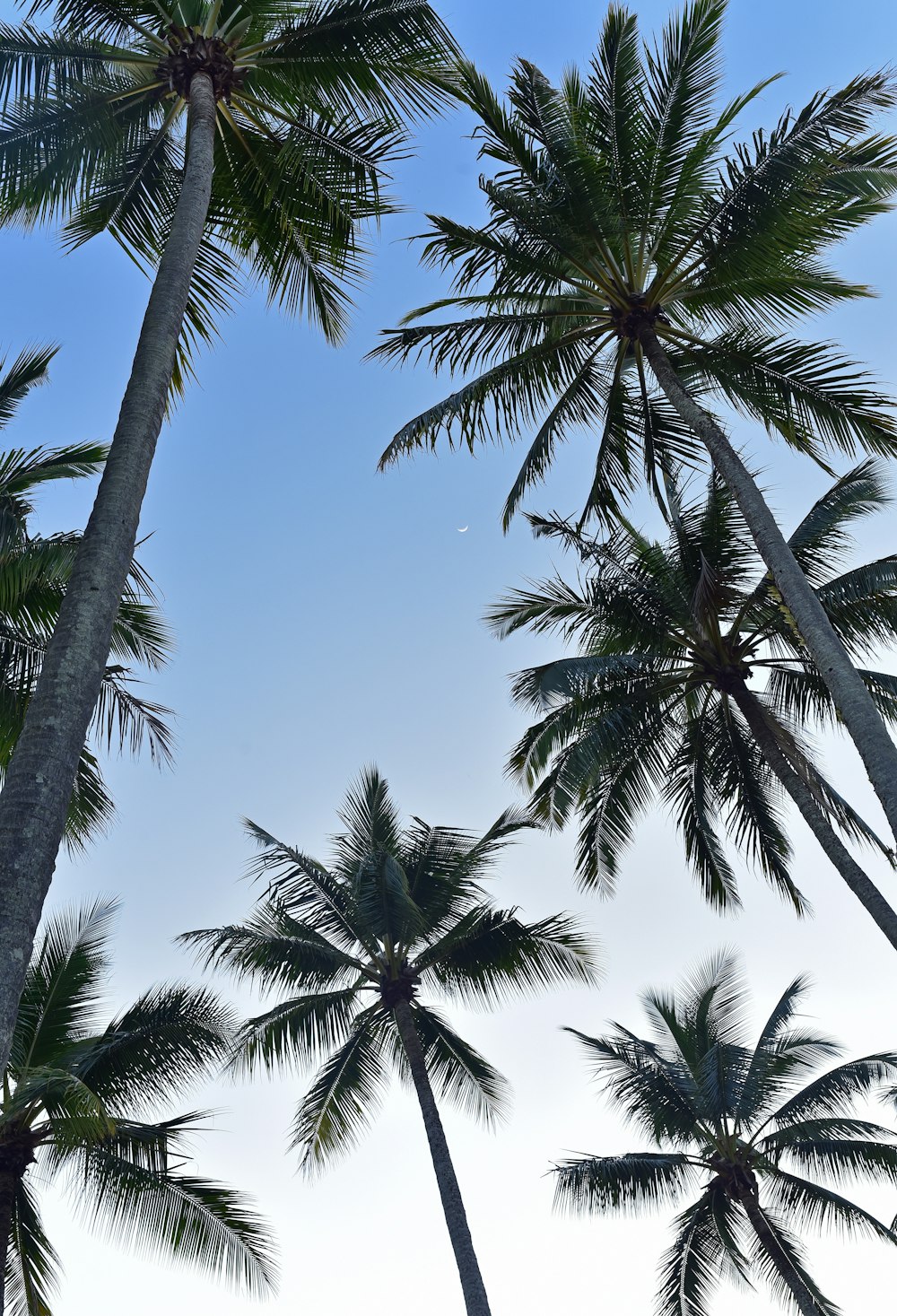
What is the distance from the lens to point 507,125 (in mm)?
12898

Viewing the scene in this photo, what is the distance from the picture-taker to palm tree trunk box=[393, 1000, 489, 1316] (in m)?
Result: 14.5

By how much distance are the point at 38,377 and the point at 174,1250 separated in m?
9.80

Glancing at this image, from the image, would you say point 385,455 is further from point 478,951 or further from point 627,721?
point 478,951

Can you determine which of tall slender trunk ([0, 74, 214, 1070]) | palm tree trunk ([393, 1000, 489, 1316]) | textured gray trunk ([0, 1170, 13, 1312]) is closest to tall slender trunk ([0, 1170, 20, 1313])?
textured gray trunk ([0, 1170, 13, 1312])

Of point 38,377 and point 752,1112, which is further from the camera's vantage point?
point 752,1112

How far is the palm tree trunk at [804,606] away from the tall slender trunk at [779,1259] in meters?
10.9

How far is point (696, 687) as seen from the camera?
1418cm

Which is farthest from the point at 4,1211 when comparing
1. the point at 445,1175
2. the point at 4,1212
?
the point at 445,1175

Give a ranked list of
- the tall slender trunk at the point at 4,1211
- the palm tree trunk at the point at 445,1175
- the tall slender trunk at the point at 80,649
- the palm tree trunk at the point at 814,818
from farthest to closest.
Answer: the palm tree trunk at the point at 445,1175 → the tall slender trunk at the point at 4,1211 → the palm tree trunk at the point at 814,818 → the tall slender trunk at the point at 80,649

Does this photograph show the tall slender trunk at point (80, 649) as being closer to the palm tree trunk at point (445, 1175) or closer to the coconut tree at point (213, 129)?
the coconut tree at point (213, 129)

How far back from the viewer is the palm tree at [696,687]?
13180 millimetres

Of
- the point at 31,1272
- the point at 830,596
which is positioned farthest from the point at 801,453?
the point at 31,1272

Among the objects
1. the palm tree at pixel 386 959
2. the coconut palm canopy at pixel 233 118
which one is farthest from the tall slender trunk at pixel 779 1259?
the coconut palm canopy at pixel 233 118

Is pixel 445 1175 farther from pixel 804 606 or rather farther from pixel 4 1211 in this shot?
pixel 804 606
